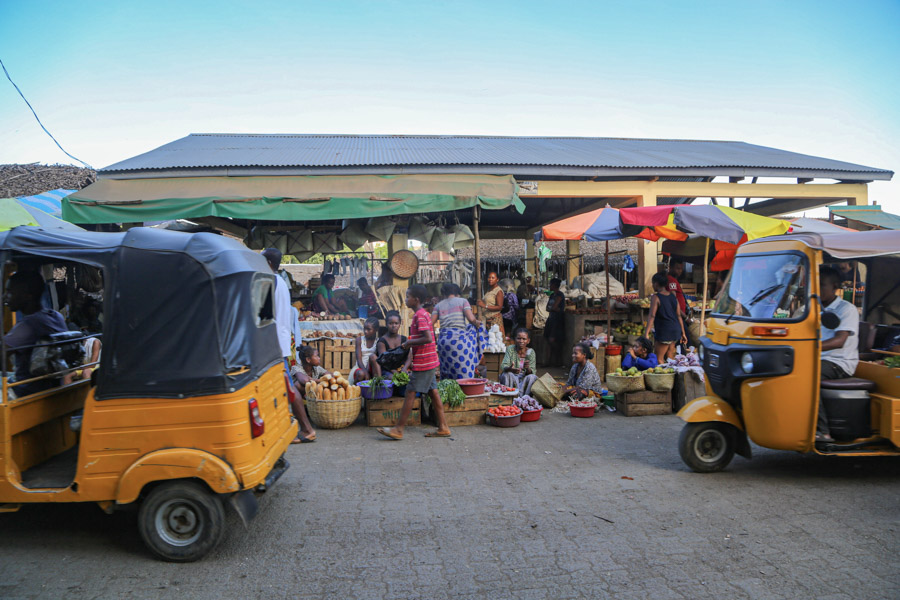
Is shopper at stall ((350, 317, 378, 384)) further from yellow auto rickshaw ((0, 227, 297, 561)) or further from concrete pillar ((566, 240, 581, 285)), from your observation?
concrete pillar ((566, 240, 581, 285))

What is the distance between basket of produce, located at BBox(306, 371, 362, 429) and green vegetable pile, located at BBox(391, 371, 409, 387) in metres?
0.47

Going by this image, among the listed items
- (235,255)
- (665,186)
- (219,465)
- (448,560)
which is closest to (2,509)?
(219,465)

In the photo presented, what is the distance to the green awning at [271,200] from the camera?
8672 mm

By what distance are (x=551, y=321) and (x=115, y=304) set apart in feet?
29.8

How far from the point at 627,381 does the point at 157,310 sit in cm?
601

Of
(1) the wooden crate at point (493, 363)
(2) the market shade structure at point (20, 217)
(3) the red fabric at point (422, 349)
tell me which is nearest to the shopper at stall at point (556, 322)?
(1) the wooden crate at point (493, 363)

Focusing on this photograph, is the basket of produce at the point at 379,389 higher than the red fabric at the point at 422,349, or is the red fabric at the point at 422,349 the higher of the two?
the red fabric at the point at 422,349

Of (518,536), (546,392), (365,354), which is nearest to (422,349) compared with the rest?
(365,354)

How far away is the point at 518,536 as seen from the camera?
12.6ft

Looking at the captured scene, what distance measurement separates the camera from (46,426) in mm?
4117

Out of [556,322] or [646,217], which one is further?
[556,322]

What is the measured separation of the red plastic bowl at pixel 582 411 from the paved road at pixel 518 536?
5.66 feet

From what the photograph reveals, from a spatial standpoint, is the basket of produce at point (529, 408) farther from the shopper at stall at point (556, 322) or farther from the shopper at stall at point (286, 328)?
the shopper at stall at point (556, 322)

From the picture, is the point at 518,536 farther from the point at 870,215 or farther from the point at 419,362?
the point at 870,215
